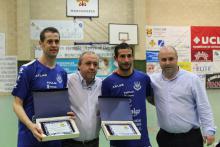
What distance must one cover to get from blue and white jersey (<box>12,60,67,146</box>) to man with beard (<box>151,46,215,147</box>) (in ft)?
3.45

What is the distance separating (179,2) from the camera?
6480 millimetres

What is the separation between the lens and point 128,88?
2.88 metres

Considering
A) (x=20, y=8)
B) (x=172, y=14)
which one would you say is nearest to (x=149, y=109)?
(x=172, y=14)

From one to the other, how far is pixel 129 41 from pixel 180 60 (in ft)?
3.69

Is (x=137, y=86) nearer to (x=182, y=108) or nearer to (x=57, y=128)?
(x=182, y=108)

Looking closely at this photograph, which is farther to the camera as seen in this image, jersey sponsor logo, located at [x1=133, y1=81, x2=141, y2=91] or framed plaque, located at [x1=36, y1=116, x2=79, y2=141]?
jersey sponsor logo, located at [x1=133, y1=81, x2=141, y2=91]

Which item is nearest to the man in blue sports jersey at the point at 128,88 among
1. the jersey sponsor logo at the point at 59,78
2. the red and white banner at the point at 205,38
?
the jersey sponsor logo at the point at 59,78

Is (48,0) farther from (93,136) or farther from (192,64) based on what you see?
(93,136)

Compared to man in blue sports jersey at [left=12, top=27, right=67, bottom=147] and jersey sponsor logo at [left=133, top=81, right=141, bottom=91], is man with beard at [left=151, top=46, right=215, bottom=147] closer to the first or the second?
jersey sponsor logo at [left=133, top=81, right=141, bottom=91]

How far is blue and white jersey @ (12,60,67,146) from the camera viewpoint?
2.58 meters

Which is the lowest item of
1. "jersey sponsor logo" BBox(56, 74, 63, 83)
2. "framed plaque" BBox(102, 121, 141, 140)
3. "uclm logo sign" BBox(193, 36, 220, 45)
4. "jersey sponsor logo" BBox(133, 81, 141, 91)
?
"framed plaque" BBox(102, 121, 141, 140)

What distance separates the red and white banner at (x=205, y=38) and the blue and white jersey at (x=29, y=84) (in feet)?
14.5

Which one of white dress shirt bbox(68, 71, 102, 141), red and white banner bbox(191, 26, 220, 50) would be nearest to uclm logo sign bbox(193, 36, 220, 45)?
red and white banner bbox(191, 26, 220, 50)

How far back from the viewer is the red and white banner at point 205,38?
21.3ft
